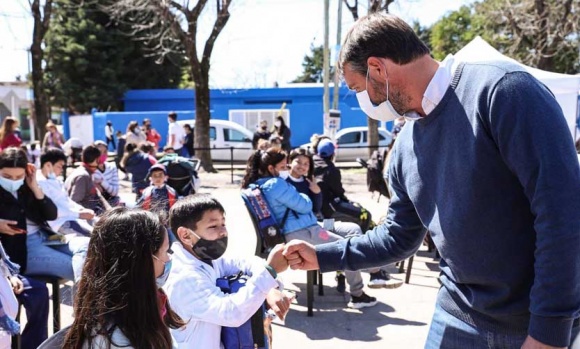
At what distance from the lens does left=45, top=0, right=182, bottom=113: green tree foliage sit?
35.3 m

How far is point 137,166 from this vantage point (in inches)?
328

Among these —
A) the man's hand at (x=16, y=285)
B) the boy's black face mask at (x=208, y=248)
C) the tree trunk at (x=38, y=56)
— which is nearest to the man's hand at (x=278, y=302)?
the boy's black face mask at (x=208, y=248)

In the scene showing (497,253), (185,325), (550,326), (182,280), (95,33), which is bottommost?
Answer: (185,325)

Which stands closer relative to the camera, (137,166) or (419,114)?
(419,114)

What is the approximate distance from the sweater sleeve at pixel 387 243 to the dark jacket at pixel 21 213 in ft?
9.78

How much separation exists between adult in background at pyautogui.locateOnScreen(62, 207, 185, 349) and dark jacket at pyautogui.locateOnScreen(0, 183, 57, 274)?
8.53 feet

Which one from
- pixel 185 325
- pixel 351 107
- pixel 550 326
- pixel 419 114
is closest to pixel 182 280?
pixel 185 325

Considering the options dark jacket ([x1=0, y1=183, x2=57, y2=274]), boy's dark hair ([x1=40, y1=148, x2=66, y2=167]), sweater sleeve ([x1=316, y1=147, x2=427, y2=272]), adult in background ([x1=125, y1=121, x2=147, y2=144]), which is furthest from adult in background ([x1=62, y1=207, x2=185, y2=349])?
adult in background ([x1=125, y1=121, x2=147, y2=144])

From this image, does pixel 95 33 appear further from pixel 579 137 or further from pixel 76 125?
pixel 579 137

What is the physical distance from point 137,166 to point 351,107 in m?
22.3

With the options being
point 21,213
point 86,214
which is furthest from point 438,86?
point 86,214

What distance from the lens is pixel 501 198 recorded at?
179 centimetres

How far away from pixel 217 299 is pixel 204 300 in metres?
0.06

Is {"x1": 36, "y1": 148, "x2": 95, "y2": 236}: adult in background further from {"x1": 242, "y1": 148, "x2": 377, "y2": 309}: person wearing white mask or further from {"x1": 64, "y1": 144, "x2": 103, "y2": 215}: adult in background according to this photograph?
{"x1": 242, "y1": 148, "x2": 377, "y2": 309}: person wearing white mask
